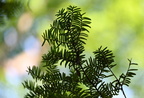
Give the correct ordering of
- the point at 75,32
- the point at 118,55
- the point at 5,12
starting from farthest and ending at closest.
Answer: the point at 118,55
the point at 5,12
the point at 75,32

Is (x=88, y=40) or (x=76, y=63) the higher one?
(x=88, y=40)

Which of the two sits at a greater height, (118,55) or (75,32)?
(118,55)

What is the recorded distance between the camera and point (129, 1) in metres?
1.21

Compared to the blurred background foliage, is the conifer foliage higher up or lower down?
lower down

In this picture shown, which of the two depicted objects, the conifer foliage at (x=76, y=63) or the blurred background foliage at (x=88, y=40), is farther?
the blurred background foliage at (x=88, y=40)

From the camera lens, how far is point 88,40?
1.09 m

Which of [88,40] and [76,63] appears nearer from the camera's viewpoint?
[76,63]

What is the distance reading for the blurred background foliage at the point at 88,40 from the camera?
109 centimetres

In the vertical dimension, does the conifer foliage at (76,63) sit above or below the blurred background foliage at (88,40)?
below

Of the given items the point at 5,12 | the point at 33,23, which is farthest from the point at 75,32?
the point at 33,23

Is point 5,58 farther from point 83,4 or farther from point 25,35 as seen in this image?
point 83,4

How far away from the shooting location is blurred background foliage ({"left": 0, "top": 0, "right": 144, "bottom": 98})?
42.9 inches

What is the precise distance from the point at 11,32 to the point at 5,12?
1.87ft

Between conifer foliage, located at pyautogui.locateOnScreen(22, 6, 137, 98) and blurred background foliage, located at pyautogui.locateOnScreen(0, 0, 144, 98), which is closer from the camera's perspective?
conifer foliage, located at pyautogui.locateOnScreen(22, 6, 137, 98)
